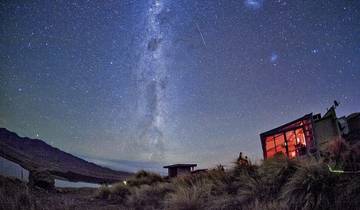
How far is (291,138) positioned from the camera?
21.1 m

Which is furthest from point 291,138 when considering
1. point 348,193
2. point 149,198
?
point 348,193

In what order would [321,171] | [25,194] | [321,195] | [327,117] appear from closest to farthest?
[321,195]
[321,171]
[25,194]
[327,117]

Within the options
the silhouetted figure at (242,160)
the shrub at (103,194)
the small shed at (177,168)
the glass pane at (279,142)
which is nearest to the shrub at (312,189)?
the silhouetted figure at (242,160)

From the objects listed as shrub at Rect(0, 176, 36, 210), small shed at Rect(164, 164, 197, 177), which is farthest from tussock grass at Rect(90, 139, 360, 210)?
small shed at Rect(164, 164, 197, 177)

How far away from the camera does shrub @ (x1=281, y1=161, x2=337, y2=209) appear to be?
5.52 m

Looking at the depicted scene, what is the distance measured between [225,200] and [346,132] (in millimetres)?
16412

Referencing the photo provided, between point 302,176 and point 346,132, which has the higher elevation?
point 346,132

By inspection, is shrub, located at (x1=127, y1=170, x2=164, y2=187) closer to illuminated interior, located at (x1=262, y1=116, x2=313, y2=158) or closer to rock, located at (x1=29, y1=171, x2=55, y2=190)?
rock, located at (x1=29, y1=171, x2=55, y2=190)

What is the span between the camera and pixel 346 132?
19.9 metres

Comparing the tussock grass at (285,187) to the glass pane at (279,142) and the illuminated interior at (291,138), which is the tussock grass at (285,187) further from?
the glass pane at (279,142)

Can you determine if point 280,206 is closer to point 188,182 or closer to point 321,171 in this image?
point 321,171

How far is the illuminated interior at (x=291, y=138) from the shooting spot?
19359mm

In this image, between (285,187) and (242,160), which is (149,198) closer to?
(242,160)

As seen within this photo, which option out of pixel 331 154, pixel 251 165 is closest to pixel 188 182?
pixel 251 165
